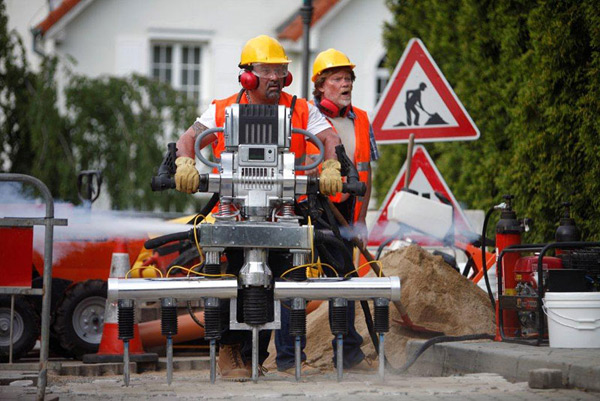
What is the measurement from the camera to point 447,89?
10.3 metres

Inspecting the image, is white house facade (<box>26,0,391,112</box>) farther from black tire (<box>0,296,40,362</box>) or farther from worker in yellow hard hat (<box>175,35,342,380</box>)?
worker in yellow hard hat (<box>175,35,342,380</box>)

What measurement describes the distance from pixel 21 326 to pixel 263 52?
3.95 metres

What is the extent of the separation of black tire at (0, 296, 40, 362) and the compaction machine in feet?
12.0

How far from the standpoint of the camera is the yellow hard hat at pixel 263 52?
7633mm

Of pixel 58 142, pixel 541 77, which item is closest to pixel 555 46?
pixel 541 77

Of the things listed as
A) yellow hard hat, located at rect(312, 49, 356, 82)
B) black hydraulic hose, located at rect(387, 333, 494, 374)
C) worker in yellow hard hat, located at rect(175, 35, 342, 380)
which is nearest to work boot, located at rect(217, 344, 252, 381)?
worker in yellow hard hat, located at rect(175, 35, 342, 380)

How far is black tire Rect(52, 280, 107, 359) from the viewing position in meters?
10.5

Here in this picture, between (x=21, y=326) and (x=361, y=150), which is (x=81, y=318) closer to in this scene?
(x=21, y=326)

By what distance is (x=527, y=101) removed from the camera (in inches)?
399

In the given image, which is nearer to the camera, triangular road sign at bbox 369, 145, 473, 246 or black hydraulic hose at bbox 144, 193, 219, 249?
black hydraulic hose at bbox 144, 193, 219, 249

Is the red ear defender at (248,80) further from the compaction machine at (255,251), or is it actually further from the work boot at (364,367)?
the work boot at (364,367)

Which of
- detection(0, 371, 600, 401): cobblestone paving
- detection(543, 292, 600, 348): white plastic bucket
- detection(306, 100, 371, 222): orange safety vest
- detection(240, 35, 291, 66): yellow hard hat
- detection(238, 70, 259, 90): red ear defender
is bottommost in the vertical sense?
detection(0, 371, 600, 401): cobblestone paving

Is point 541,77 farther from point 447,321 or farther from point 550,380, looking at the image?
point 550,380

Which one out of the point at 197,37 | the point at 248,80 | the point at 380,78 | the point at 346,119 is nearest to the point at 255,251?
the point at 248,80
